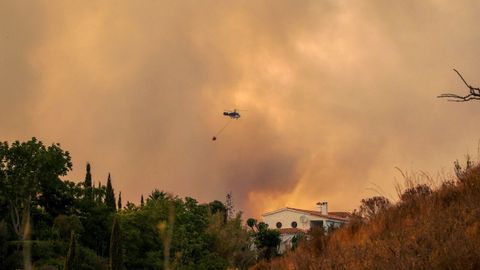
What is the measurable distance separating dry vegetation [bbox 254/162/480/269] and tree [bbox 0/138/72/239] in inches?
1524

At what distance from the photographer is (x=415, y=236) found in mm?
9992

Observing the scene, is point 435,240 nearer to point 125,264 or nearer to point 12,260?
point 12,260

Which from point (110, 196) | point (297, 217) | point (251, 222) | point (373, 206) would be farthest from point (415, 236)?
point (297, 217)

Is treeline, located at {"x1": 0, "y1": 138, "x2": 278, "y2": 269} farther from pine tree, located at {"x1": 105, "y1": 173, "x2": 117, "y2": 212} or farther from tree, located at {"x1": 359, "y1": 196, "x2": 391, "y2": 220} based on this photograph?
tree, located at {"x1": 359, "y1": 196, "x2": 391, "y2": 220}

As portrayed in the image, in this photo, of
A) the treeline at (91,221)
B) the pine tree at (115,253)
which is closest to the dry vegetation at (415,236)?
the pine tree at (115,253)

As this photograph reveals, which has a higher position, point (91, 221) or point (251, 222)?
point (251, 222)

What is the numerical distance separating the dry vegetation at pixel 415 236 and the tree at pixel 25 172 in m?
38.7

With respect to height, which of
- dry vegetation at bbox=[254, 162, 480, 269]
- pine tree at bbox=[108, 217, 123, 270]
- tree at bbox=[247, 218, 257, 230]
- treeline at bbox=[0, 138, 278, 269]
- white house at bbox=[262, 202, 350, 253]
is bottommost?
dry vegetation at bbox=[254, 162, 480, 269]

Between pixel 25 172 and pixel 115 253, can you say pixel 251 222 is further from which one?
pixel 115 253

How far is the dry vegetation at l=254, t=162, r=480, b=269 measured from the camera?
8.41 meters

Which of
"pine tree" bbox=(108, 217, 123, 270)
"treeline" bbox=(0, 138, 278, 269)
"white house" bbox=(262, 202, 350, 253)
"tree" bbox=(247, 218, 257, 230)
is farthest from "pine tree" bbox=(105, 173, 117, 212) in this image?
"white house" bbox=(262, 202, 350, 253)

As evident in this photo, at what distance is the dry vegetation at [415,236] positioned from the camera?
8.41 meters

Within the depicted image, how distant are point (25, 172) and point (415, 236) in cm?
4552

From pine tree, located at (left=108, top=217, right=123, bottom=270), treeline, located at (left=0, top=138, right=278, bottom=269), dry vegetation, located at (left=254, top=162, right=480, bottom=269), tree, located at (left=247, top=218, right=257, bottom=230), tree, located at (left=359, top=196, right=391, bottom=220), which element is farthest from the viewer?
tree, located at (left=247, top=218, right=257, bottom=230)
